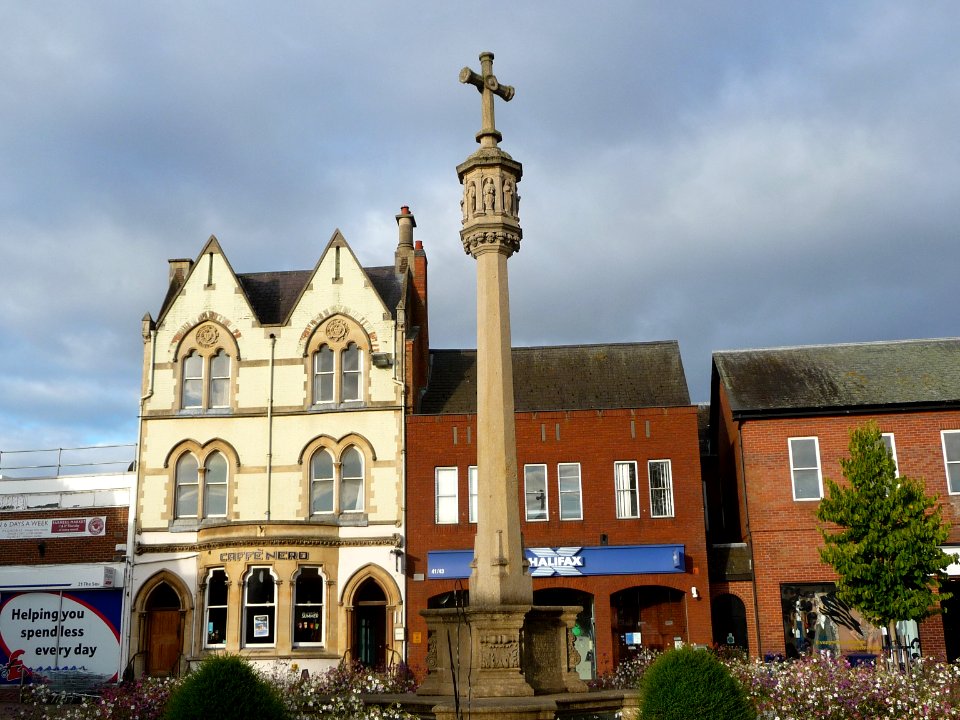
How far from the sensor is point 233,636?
26.8m

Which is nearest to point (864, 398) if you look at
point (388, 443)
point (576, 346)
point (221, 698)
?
point (576, 346)

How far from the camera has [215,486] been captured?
29.5 meters

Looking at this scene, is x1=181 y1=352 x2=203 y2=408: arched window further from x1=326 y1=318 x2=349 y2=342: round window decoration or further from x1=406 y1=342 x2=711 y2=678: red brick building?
x1=406 y1=342 x2=711 y2=678: red brick building

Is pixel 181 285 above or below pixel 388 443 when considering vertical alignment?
above

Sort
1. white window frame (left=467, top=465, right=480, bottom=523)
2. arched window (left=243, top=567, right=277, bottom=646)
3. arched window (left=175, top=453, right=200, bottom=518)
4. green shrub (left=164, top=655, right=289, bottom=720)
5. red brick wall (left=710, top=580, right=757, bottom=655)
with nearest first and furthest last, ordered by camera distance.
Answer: green shrub (left=164, top=655, right=289, bottom=720), red brick wall (left=710, top=580, right=757, bottom=655), arched window (left=243, top=567, right=277, bottom=646), white window frame (left=467, top=465, right=480, bottom=523), arched window (left=175, top=453, right=200, bottom=518)

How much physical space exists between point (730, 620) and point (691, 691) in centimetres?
2021

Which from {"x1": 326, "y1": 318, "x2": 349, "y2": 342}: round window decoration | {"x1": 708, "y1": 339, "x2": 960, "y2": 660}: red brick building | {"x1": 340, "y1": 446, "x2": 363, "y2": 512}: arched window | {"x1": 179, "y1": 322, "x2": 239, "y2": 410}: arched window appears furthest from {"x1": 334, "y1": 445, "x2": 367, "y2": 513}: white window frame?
{"x1": 708, "y1": 339, "x2": 960, "y2": 660}: red brick building

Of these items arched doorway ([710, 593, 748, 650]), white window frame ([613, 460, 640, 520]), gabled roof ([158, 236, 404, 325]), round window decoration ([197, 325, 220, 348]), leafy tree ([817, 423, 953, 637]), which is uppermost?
gabled roof ([158, 236, 404, 325])

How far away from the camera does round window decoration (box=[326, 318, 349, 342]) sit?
30.1m

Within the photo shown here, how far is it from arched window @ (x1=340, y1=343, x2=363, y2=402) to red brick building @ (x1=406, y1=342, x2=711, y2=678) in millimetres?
2003

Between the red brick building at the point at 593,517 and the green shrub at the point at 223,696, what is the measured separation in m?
16.9

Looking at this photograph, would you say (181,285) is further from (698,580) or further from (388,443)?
(698,580)

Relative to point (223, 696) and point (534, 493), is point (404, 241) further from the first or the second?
point (223, 696)

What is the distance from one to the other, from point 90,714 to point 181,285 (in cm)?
1921
